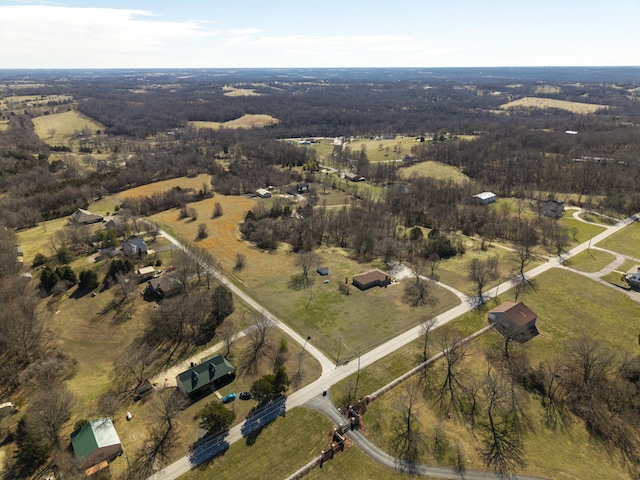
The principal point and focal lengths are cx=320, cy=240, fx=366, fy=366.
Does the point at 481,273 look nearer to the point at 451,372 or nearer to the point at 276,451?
the point at 451,372

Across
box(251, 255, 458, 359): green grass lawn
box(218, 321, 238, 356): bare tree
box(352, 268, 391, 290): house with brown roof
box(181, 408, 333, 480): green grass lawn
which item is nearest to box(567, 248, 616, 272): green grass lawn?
box(251, 255, 458, 359): green grass lawn

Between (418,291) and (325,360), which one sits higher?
(325,360)

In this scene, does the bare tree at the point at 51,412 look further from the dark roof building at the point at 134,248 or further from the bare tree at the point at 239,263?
the dark roof building at the point at 134,248

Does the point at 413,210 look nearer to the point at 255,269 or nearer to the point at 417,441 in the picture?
the point at 255,269

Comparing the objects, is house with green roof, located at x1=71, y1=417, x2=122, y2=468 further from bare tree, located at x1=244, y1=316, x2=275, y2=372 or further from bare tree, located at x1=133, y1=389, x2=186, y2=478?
bare tree, located at x1=244, y1=316, x2=275, y2=372

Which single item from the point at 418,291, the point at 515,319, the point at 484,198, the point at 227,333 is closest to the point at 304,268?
the point at 418,291
